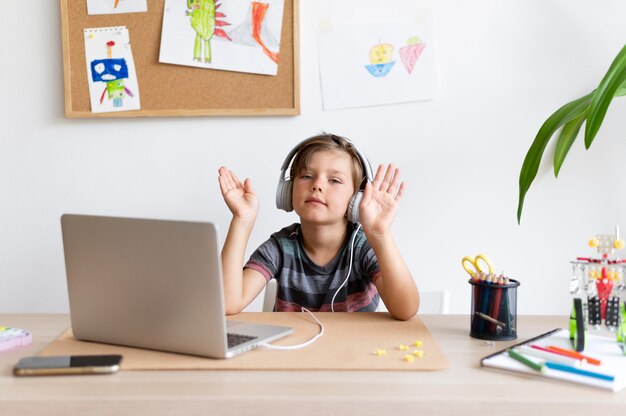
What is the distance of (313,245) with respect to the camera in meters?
1.67

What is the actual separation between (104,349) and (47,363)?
0.12m

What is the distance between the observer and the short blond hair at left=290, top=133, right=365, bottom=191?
163cm

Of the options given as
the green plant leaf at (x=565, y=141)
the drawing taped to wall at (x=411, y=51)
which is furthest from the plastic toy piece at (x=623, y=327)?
the drawing taped to wall at (x=411, y=51)

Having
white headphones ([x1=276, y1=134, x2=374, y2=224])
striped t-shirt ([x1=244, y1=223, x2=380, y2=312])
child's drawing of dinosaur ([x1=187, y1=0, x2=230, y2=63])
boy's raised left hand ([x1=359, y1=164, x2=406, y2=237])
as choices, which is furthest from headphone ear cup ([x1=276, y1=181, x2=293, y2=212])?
child's drawing of dinosaur ([x1=187, y1=0, x2=230, y2=63])

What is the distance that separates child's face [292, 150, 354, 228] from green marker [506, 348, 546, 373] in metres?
0.59

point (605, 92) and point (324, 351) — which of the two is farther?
point (605, 92)

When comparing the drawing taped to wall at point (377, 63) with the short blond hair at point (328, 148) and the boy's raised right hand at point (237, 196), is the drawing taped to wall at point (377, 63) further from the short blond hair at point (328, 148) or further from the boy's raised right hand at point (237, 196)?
the boy's raised right hand at point (237, 196)

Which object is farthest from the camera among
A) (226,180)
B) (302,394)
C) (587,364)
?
(226,180)

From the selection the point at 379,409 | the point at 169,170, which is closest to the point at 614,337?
the point at 379,409

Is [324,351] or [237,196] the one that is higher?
[237,196]

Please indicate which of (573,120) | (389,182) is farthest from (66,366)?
(573,120)

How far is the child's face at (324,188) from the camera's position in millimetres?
1566

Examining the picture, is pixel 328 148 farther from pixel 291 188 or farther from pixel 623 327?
pixel 623 327

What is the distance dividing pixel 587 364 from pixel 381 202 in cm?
54
